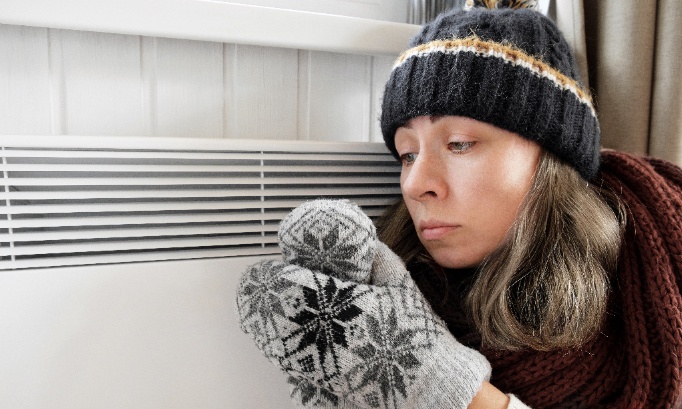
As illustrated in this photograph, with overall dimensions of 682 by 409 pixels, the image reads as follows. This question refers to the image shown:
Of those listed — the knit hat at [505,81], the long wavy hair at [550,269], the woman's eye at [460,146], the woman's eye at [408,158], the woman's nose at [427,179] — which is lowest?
the long wavy hair at [550,269]

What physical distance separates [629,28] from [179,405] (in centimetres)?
98

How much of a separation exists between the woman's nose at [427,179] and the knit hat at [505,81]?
0.07 metres

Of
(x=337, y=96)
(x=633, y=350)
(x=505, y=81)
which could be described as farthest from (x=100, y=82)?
(x=633, y=350)

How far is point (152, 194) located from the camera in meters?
0.76

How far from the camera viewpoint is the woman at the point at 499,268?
58cm

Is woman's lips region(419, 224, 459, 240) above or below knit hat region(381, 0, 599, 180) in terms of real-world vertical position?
below

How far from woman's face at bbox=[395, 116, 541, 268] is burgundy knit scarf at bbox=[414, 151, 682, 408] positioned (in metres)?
0.14

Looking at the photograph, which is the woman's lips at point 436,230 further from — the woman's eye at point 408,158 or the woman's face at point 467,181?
the woman's eye at point 408,158

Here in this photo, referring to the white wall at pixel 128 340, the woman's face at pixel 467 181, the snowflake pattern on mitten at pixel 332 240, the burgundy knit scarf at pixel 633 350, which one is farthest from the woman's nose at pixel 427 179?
the white wall at pixel 128 340

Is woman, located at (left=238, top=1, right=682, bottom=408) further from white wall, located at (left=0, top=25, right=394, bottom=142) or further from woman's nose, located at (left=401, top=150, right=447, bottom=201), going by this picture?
white wall, located at (left=0, top=25, right=394, bottom=142)

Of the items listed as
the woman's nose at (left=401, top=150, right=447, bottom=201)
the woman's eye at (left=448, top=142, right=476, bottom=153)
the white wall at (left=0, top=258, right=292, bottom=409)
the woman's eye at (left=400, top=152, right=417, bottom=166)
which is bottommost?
the white wall at (left=0, top=258, right=292, bottom=409)

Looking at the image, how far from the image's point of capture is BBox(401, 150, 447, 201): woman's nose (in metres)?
0.69

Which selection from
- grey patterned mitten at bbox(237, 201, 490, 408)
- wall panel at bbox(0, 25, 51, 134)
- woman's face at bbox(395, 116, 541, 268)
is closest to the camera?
grey patterned mitten at bbox(237, 201, 490, 408)

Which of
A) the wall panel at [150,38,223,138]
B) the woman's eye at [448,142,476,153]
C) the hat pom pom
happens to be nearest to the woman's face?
the woman's eye at [448,142,476,153]
